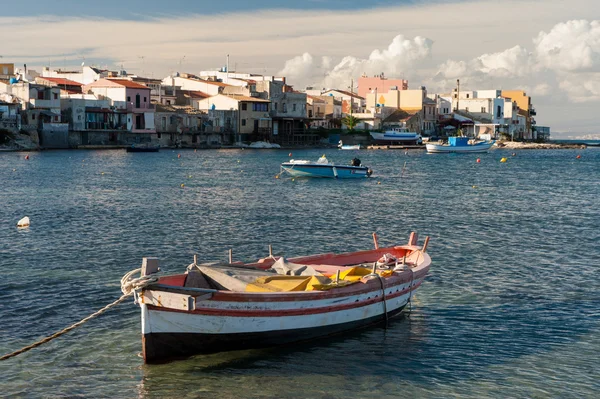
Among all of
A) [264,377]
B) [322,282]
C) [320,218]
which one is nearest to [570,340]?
[322,282]

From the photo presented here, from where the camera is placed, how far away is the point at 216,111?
116m

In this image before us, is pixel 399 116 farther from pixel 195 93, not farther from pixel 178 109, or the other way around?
pixel 178 109

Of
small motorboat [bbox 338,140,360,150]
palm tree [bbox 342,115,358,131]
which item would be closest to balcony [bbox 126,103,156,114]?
small motorboat [bbox 338,140,360,150]

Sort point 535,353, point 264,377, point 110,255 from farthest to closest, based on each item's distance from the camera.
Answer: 1. point 110,255
2. point 535,353
3. point 264,377

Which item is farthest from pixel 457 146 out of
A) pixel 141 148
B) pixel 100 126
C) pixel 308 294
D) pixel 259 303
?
pixel 259 303

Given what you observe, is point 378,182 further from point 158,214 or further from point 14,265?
point 14,265

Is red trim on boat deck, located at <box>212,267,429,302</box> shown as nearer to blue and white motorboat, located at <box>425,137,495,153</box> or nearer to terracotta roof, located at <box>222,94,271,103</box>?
blue and white motorboat, located at <box>425,137,495,153</box>

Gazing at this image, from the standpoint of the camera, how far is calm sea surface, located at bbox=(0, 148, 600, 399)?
1341cm

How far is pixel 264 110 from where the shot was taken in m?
122

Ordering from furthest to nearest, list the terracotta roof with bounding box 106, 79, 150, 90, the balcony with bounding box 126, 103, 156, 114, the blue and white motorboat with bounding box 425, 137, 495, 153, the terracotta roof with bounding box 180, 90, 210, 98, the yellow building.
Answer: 1. the yellow building
2. the terracotta roof with bounding box 180, 90, 210, 98
3. the blue and white motorboat with bounding box 425, 137, 495, 153
4. the terracotta roof with bounding box 106, 79, 150, 90
5. the balcony with bounding box 126, 103, 156, 114

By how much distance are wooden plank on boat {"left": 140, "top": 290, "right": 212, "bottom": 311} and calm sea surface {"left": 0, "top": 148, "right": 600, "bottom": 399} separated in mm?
1375

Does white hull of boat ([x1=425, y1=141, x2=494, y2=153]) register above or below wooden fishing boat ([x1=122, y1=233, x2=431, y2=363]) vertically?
above

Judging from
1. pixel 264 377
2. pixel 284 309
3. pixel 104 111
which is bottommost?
pixel 264 377

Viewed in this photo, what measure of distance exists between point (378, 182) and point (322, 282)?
144 feet
